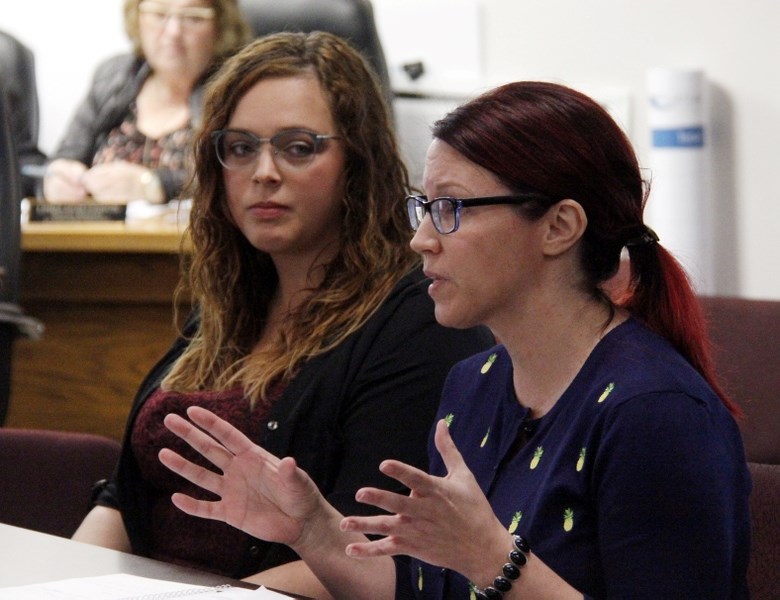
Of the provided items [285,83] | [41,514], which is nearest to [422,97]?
[285,83]

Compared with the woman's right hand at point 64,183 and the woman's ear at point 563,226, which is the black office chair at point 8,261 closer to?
the woman's ear at point 563,226

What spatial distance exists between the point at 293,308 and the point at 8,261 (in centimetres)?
60

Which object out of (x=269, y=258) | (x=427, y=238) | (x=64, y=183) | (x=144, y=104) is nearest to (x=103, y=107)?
(x=144, y=104)

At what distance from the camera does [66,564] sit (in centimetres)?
123

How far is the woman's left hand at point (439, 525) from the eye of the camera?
1021mm

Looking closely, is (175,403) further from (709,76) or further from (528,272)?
(709,76)

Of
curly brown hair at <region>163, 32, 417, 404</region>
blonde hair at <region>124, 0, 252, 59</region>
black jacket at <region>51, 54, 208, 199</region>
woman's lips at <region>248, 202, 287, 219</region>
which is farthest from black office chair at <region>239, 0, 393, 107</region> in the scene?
woman's lips at <region>248, 202, 287, 219</region>

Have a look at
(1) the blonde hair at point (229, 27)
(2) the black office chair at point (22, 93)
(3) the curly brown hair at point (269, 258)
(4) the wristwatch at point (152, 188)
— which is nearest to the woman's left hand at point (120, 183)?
(4) the wristwatch at point (152, 188)

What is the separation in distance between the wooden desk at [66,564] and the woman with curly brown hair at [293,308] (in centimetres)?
29

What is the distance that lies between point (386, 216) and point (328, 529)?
23.1 inches

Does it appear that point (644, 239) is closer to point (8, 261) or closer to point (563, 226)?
point (563, 226)

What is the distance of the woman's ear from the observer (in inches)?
47.8

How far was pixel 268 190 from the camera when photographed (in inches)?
68.0

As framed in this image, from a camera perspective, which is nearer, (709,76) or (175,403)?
(175,403)
